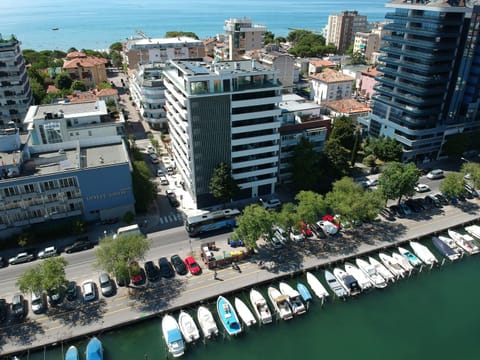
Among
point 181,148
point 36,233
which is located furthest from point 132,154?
point 36,233

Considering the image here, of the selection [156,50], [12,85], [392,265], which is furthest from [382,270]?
[156,50]

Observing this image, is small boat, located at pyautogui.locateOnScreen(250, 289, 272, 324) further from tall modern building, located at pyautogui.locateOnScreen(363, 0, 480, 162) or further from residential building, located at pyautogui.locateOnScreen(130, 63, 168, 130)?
residential building, located at pyautogui.locateOnScreen(130, 63, 168, 130)

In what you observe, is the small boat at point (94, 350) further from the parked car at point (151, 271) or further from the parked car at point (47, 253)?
the parked car at point (47, 253)

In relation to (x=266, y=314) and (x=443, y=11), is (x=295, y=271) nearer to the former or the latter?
(x=266, y=314)

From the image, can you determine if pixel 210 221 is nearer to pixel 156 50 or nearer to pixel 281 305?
pixel 281 305

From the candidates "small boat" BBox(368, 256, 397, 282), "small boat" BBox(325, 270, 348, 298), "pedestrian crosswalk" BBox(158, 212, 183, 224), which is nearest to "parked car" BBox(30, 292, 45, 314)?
"pedestrian crosswalk" BBox(158, 212, 183, 224)

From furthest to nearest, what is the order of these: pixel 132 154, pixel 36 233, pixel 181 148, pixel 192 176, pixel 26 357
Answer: pixel 132 154, pixel 181 148, pixel 192 176, pixel 36 233, pixel 26 357
